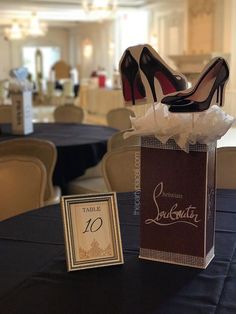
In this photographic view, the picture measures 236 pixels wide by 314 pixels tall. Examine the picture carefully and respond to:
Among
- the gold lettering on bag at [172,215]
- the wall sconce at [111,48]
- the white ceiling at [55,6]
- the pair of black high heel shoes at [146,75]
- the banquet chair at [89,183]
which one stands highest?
the white ceiling at [55,6]

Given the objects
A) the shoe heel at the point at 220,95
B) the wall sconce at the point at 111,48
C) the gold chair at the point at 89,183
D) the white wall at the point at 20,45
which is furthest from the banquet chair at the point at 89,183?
the white wall at the point at 20,45

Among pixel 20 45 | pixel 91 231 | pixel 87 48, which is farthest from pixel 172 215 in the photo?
pixel 20 45

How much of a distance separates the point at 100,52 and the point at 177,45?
497 centimetres

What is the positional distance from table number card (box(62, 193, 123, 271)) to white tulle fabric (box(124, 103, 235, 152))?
228 mm

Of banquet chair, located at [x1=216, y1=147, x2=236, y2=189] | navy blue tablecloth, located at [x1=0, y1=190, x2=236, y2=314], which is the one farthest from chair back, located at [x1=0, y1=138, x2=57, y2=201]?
navy blue tablecloth, located at [x1=0, y1=190, x2=236, y2=314]

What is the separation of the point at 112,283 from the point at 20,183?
1291 millimetres

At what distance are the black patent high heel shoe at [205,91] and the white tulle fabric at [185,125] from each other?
3cm

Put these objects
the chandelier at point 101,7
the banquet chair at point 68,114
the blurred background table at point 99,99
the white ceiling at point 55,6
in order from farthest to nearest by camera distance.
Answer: the white ceiling at point 55,6, the blurred background table at point 99,99, the chandelier at point 101,7, the banquet chair at point 68,114

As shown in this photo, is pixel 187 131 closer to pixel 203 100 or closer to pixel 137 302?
pixel 203 100

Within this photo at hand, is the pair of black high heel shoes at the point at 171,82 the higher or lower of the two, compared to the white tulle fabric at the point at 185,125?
higher

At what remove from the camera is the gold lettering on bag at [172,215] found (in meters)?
1.29

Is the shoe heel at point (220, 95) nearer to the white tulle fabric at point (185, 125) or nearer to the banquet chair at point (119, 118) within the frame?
the white tulle fabric at point (185, 125)

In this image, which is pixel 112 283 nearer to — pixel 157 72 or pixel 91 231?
pixel 91 231

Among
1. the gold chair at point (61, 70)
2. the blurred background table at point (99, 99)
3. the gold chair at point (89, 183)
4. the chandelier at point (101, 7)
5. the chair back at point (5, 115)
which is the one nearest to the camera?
the gold chair at point (89, 183)
